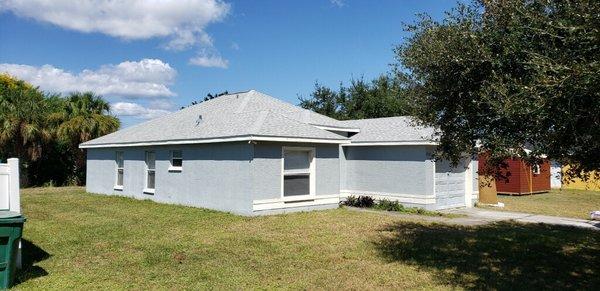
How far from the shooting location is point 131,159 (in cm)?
2098

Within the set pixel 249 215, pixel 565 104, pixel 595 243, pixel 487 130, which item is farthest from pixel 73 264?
pixel 595 243

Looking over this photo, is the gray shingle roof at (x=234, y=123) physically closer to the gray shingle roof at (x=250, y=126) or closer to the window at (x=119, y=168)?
the gray shingle roof at (x=250, y=126)

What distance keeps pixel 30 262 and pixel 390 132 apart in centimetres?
1368

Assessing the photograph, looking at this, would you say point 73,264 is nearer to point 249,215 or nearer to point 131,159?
point 249,215

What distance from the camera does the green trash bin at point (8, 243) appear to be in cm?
661

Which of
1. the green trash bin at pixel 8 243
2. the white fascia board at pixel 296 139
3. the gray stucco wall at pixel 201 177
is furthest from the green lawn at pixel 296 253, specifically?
the white fascia board at pixel 296 139

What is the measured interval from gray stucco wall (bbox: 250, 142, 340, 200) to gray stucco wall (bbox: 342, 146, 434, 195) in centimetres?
270

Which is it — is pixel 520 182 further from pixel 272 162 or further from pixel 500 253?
pixel 500 253

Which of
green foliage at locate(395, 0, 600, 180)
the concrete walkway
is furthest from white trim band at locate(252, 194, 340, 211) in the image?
Result: green foliage at locate(395, 0, 600, 180)

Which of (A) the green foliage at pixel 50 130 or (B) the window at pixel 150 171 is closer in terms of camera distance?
(B) the window at pixel 150 171

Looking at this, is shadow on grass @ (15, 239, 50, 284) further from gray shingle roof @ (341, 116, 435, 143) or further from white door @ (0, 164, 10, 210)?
gray shingle roof @ (341, 116, 435, 143)

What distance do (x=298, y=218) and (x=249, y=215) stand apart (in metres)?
1.54

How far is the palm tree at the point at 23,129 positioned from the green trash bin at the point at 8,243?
2145 centimetres

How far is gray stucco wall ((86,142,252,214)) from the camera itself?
49.2 ft
